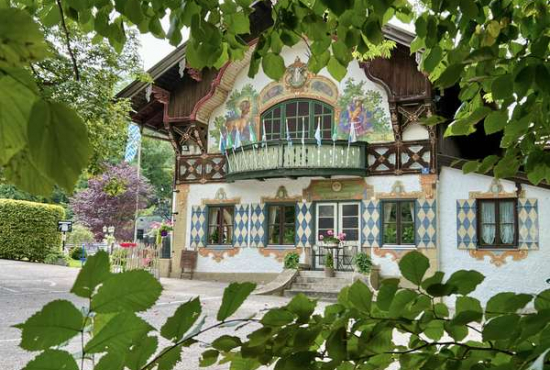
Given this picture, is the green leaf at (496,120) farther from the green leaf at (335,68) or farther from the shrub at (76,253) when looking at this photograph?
the shrub at (76,253)

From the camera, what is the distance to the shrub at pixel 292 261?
15555mm

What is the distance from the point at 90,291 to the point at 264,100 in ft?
54.2

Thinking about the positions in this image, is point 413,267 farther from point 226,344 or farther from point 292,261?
point 292,261

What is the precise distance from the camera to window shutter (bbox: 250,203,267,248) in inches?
653

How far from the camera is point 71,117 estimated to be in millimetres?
484

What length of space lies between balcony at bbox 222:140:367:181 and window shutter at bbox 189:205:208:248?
2.41 meters

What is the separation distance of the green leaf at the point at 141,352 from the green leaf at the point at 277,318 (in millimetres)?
374

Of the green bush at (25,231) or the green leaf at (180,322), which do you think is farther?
the green bush at (25,231)

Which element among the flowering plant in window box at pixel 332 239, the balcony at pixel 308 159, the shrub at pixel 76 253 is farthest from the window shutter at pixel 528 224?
the shrub at pixel 76 253

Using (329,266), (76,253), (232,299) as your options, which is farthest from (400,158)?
(76,253)

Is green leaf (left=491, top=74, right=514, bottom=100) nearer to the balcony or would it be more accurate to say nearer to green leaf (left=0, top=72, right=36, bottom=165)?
green leaf (left=0, top=72, right=36, bottom=165)

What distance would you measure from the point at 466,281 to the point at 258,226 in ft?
51.2

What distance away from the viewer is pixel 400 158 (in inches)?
600

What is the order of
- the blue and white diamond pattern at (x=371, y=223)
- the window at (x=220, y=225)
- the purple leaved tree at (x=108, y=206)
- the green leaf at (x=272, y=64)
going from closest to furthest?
the green leaf at (x=272, y=64), the blue and white diamond pattern at (x=371, y=223), the window at (x=220, y=225), the purple leaved tree at (x=108, y=206)
